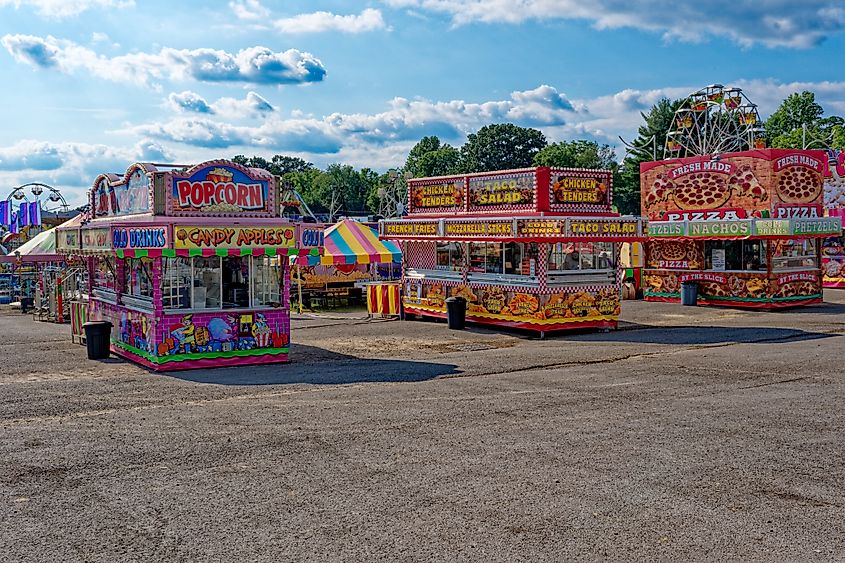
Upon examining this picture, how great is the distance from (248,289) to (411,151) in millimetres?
98284

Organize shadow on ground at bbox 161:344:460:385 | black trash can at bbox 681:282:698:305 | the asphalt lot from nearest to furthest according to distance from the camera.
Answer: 1. the asphalt lot
2. shadow on ground at bbox 161:344:460:385
3. black trash can at bbox 681:282:698:305

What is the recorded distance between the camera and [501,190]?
25.0 meters

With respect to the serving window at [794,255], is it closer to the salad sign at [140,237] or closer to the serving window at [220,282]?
the serving window at [220,282]

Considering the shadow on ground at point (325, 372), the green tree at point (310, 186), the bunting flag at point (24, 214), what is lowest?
the shadow on ground at point (325, 372)

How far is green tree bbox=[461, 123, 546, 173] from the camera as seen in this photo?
328ft

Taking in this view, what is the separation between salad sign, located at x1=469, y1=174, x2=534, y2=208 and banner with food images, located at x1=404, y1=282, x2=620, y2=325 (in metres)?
2.45

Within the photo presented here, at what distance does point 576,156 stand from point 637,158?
72.1 feet

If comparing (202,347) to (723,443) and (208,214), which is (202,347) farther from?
(723,443)

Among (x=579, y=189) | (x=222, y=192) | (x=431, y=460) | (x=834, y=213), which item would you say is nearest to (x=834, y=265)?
(x=834, y=213)

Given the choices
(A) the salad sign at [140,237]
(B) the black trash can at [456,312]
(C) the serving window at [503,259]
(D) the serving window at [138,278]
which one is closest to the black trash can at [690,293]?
(C) the serving window at [503,259]

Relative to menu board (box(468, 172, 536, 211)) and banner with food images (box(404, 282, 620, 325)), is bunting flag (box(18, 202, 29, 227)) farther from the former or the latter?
banner with food images (box(404, 282, 620, 325))

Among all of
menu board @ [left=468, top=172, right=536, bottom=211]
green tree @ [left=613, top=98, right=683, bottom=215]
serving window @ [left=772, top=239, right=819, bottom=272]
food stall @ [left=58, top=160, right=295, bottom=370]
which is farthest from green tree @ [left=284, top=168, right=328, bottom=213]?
food stall @ [left=58, top=160, right=295, bottom=370]

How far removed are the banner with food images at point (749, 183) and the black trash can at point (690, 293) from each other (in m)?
2.61

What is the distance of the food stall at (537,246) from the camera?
23391mm
